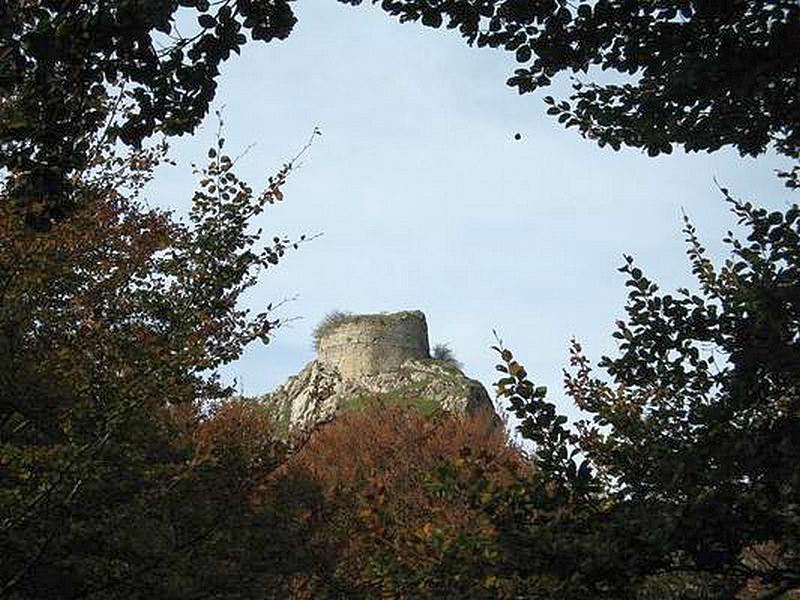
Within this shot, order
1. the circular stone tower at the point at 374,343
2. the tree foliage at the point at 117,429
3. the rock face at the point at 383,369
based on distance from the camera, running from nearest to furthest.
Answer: the tree foliage at the point at 117,429 < the rock face at the point at 383,369 < the circular stone tower at the point at 374,343

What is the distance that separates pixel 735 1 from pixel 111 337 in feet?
22.2

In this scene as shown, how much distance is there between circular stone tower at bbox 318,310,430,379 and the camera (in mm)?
68000

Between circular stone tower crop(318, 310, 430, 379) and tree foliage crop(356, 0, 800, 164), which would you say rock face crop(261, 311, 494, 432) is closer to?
circular stone tower crop(318, 310, 430, 379)

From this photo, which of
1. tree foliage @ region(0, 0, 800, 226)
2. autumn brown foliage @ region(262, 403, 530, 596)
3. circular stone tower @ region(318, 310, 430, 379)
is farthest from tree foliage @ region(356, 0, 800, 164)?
circular stone tower @ region(318, 310, 430, 379)

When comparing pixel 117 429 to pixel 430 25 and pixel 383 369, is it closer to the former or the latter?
pixel 430 25

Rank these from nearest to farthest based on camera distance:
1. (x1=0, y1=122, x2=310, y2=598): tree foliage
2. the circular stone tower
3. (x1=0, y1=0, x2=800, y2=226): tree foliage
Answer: (x1=0, y1=0, x2=800, y2=226): tree foliage, (x1=0, y1=122, x2=310, y2=598): tree foliage, the circular stone tower

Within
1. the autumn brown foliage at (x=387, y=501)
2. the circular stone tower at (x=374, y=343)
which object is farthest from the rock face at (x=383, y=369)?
the autumn brown foliage at (x=387, y=501)

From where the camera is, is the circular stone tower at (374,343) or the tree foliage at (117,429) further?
the circular stone tower at (374,343)

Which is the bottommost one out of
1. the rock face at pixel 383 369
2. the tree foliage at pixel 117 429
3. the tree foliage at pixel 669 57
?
the tree foliage at pixel 117 429

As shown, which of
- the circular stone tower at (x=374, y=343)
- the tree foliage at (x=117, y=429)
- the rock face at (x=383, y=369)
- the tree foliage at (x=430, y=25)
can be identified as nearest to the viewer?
the tree foliage at (x=430, y=25)

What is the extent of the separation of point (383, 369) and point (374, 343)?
7.11 ft

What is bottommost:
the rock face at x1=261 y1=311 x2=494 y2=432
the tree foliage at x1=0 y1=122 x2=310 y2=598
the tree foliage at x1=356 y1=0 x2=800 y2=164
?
Result: the tree foliage at x1=0 y1=122 x2=310 y2=598

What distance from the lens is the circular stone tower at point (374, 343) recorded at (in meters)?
68.0

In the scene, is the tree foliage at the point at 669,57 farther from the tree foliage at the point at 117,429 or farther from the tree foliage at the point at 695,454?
the tree foliage at the point at 117,429
